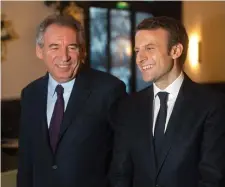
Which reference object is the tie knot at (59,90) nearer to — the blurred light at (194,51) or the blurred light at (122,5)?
the blurred light at (122,5)

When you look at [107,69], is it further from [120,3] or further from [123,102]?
[123,102]

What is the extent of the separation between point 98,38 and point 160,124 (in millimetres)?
4234

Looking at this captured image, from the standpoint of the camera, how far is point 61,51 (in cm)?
162

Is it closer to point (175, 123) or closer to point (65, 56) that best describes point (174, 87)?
point (175, 123)

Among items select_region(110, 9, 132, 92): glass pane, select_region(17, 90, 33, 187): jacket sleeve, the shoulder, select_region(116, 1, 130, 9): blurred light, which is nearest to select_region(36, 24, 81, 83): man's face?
select_region(17, 90, 33, 187): jacket sleeve

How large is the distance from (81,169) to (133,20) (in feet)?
15.5

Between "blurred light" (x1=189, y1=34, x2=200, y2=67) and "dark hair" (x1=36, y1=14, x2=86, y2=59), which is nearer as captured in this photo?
"dark hair" (x1=36, y1=14, x2=86, y2=59)

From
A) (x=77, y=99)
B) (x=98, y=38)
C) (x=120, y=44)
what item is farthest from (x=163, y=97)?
(x=120, y=44)

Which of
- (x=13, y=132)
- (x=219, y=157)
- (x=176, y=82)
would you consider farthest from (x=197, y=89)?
(x=13, y=132)

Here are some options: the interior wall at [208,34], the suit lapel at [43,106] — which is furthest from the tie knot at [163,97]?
the interior wall at [208,34]

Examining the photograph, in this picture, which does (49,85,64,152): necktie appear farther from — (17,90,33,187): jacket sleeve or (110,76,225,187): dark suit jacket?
(110,76,225,187): dark suit jacket

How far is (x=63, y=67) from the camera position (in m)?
1.64

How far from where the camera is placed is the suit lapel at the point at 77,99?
5.36 feet

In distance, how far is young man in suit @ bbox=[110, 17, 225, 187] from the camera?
138cm
